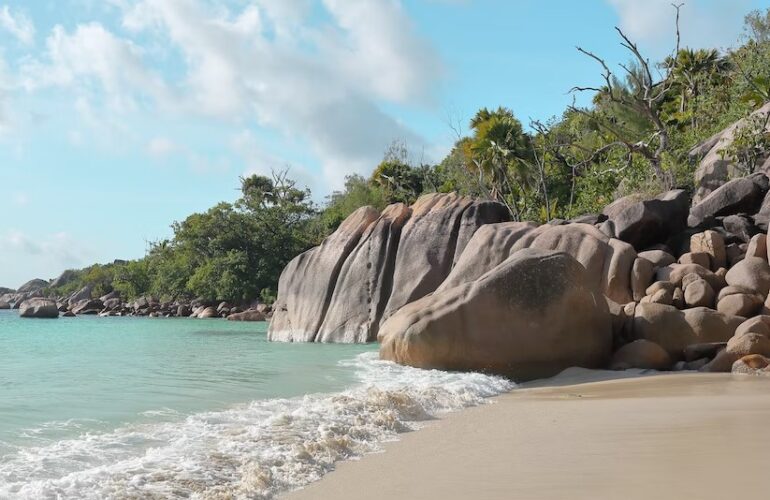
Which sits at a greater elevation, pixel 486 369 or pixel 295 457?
pixel 486 369

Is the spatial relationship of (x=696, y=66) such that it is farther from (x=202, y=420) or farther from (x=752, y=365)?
(x=202, y=420)

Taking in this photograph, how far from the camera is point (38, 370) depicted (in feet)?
44.5

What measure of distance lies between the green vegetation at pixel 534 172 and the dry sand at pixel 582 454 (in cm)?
1446

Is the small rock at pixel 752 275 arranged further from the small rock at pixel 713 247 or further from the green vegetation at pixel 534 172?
the green vegetation at pixel 534 172

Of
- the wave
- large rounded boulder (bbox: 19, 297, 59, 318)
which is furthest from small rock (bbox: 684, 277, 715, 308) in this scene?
large rounded boulder (bbox: 19, 297, 59, 318)

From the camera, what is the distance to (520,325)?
11.5m

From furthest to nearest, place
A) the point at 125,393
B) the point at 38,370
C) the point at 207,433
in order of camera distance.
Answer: the point at 38,370
the point at 125,393
the point at 207,433

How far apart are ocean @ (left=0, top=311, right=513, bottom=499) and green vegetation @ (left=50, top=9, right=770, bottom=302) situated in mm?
13935

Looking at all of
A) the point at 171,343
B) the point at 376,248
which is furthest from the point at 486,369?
the point at 171,343

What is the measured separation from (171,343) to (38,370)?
802 cm

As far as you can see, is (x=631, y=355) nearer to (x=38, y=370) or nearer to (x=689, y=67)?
(x=38, y=370)

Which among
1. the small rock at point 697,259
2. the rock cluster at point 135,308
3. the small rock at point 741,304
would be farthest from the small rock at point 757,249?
the rock cluster at point 135,308

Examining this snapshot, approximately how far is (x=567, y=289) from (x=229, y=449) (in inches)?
272

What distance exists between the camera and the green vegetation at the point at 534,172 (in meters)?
24.2
